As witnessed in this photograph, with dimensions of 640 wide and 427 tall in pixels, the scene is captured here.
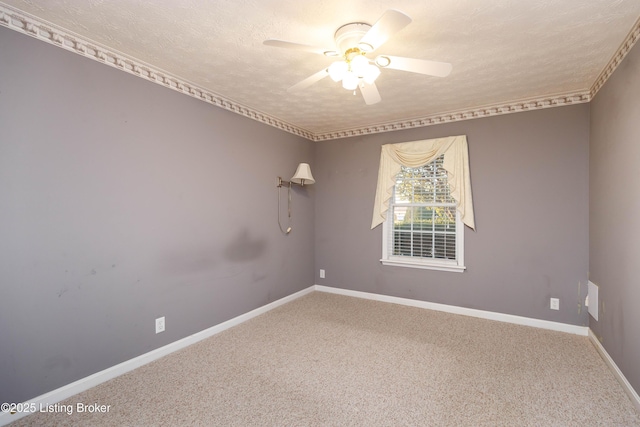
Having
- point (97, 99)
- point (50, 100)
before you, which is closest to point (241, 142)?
point (97, 99)

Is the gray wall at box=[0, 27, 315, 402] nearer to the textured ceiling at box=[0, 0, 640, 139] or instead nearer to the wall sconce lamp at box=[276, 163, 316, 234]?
the textured ceiling at box=[0, 0, 640, 139]

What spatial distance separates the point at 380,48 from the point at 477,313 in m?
3.11

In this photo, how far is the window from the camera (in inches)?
149

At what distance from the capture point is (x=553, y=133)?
321cm

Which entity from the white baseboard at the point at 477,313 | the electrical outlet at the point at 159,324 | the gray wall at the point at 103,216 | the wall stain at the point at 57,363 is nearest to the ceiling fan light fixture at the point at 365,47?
the gray wall at the point at 103,216

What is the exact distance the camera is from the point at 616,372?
2.27m

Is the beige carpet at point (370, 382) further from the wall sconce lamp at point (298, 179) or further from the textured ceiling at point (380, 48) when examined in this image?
the textured ceiling at point (380, 48)

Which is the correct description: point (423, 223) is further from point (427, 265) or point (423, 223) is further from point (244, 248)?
point (244, 248)

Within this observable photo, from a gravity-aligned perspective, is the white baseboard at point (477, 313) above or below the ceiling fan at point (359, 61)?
below

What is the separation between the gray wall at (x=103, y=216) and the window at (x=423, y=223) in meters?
2.02

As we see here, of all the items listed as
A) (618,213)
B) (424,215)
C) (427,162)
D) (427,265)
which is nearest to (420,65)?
(618,213)

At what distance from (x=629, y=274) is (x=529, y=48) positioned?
1.75m

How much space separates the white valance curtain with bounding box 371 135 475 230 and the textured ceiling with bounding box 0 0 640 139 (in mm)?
646

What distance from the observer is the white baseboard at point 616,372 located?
6.44ft
